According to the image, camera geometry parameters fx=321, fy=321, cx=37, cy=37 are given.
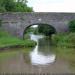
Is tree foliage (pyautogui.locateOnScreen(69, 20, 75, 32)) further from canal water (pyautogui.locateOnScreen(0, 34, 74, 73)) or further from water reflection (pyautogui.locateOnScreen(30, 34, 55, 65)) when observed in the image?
canal water (pyautogui.locateOnScreen(0, 34, 74, 73))

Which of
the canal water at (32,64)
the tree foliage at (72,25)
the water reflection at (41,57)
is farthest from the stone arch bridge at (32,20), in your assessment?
the canal water at (32,64)

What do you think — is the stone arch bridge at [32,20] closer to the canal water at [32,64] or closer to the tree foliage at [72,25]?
the tree foliage at [72,25]

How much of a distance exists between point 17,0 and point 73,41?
2907 centimetres

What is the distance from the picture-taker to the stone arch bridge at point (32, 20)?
116ft

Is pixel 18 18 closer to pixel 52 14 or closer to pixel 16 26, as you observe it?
pixel 16 26

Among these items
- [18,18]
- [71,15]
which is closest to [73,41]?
[71,15]

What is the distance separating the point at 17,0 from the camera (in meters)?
57.7

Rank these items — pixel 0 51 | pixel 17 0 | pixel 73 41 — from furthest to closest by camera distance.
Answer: pixel 17 0 < pixel 73 41 < pixel 0 51

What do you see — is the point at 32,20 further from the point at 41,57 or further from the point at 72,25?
the point at 41,57

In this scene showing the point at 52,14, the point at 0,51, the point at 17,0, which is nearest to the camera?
the point at 0,51

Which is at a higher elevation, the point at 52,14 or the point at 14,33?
the point at 52,14

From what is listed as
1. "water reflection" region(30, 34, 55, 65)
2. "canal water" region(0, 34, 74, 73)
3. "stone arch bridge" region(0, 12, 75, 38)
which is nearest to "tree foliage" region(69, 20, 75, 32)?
"stone arch bridge" region(0, 12, 75, 38)

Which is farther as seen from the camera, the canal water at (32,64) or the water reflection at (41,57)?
the water reflection at (41,57)

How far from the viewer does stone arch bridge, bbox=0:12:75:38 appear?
1387 inches
